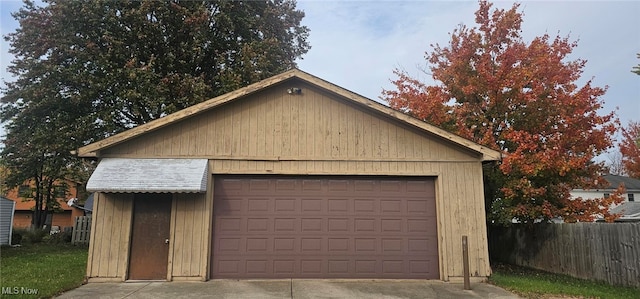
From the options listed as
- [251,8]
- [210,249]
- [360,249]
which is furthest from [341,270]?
[251,8]

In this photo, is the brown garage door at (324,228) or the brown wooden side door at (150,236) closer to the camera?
the brown wooden side door at (150,236)

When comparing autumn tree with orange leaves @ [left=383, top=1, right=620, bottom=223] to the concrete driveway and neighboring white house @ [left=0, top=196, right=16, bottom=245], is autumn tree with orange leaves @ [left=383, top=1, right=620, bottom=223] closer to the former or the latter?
the concrete driveway

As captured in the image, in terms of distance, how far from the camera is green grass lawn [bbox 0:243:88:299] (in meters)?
8.00

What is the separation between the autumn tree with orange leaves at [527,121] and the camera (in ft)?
43.1

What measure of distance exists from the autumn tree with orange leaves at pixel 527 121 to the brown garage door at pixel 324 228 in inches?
172

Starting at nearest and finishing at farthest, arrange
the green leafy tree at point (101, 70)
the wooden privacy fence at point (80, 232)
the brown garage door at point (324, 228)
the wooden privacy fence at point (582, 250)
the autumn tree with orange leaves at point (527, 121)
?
the wooden privacy fence at point (582, 250)
the brown garage door at point (324, 228)
the autumn tree with orange leaves at point (527, 121)
the green leafy tree at point (101, 70)
the wooden privacy fence at point (80, 232)

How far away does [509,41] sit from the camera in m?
15.2

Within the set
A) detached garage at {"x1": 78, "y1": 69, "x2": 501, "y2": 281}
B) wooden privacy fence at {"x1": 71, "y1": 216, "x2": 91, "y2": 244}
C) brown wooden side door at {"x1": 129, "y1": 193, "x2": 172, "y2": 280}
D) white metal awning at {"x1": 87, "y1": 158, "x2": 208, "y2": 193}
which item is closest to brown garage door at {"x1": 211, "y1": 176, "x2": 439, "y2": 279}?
detached garage at {"x1": 78, "y1": 69, "x2": 501, "y2": 281}

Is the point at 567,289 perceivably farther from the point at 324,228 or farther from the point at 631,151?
the point at 631,151

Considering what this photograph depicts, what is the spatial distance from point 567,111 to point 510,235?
5025mm

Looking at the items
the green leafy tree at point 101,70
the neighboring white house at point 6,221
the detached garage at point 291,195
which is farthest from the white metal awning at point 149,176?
the neighboring white house at point 6,221

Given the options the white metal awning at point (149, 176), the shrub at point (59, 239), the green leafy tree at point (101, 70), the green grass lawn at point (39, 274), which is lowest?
the green grass lawn at point (39, 274)

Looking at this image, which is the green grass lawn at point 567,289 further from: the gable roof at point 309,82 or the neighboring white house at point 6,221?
the neighboring white house at point 6,221

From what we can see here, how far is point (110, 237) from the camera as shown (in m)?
9.72
